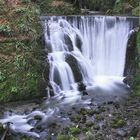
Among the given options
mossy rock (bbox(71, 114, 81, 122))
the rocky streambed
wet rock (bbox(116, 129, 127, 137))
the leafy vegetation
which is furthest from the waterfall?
wet rock (bbox(116, 129, 127, 137))

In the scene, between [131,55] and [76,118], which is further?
[131,55]

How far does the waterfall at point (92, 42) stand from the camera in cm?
1394

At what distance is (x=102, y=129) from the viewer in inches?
380

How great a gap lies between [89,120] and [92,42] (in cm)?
548

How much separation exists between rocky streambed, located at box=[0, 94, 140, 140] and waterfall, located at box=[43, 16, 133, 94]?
2195 mm

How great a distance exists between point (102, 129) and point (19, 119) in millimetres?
2689

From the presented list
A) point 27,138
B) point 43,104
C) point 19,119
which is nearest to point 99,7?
point 43,104

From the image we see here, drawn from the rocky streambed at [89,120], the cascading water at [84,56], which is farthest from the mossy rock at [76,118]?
the cascading water at [84,56]

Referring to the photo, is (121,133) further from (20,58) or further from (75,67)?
(20,58)

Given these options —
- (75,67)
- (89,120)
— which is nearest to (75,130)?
(89,120)

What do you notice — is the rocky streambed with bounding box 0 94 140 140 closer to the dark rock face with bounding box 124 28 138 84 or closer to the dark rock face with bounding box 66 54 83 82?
the dark rock face with bounding box 66 54 83 82

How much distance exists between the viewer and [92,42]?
14922 mm

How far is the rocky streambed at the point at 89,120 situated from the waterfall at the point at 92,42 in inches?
86.4

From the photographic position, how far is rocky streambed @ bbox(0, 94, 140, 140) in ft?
30.5
